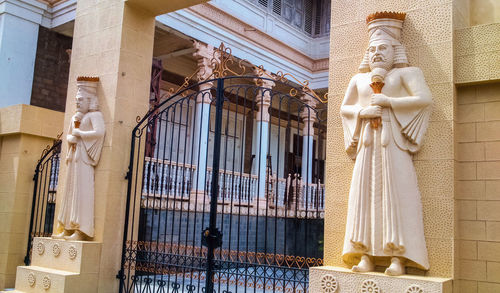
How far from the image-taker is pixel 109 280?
250 inches

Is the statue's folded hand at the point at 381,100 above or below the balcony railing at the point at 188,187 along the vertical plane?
above

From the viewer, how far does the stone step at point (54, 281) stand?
19.6ft

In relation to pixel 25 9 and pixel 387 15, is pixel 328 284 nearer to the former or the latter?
pixel 387 15

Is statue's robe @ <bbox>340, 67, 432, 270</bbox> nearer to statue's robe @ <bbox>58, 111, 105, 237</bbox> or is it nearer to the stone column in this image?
the stone column

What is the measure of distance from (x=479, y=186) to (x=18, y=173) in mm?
7033

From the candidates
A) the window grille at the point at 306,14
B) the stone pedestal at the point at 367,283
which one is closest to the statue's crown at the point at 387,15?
the stone pedestal at the point at 367,283

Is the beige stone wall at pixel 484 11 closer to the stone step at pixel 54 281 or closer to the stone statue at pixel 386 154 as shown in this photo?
the stone statue at pixel 386 154

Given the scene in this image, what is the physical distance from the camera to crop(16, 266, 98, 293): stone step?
19.6 ft

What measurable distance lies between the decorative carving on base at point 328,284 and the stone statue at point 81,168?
11.6ft

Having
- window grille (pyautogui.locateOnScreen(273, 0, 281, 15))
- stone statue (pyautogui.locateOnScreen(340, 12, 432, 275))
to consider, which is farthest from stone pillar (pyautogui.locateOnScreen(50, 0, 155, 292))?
window grille (pyautogui.locateOnScreen(273, 0, 281, 15))

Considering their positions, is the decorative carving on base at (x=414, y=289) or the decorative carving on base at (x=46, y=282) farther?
the decorative carving on base at (x=46, y=282)

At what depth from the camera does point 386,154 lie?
3793 millimetres

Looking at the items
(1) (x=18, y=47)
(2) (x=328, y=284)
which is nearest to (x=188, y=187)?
(2) (x=328, y=284)

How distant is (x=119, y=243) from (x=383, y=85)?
13.5 ft
